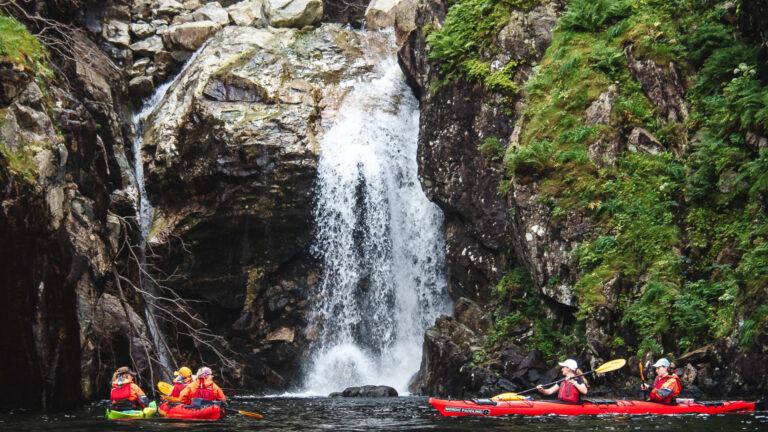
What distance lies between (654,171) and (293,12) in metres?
18.4

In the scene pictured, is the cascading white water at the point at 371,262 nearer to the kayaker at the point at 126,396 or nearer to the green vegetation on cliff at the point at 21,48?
the kayaker at the point at 126,396

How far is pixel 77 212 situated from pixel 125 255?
5.43m

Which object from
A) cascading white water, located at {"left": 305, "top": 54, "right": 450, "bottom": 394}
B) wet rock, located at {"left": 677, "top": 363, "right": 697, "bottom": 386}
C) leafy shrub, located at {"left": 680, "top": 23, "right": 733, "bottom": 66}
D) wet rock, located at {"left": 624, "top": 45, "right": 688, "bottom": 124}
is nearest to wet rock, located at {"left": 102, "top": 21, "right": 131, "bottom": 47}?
cascading white water, located at {"left": 305, "top": 54, "right": 450, "bottom": 394}

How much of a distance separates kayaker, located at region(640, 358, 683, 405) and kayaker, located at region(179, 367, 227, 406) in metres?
7.84

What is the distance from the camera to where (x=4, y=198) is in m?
11.5

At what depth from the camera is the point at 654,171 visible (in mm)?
14594

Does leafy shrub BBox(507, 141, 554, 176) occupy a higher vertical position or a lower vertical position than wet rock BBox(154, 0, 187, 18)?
lower

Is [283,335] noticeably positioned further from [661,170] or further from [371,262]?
[661,170]

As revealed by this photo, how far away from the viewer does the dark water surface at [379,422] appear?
901 centimetres

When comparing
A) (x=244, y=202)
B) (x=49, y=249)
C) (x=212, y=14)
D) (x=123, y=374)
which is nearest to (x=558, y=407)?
(x=123, y=374)

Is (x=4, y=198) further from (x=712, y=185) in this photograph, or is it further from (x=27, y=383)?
(x=712, y=185)

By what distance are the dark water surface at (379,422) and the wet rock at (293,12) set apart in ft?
63.0

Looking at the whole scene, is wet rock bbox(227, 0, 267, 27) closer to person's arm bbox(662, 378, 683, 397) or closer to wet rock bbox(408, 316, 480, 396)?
wet rock bbox(408, 316, 480, 396)

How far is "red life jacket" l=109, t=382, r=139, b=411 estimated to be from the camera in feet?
39.4
